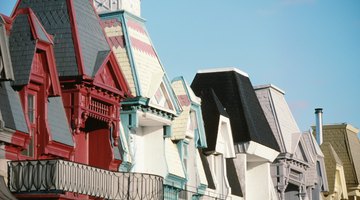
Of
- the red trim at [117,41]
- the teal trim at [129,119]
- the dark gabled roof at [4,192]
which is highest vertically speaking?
the red trim at [117,41]

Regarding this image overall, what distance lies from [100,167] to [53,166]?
5.24 m

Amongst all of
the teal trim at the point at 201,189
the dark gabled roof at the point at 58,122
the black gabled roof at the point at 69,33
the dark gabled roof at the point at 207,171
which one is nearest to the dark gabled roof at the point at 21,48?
the dark gabled roof at the point at 58,122

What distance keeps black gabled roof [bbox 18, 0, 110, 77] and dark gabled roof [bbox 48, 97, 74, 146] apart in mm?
1058

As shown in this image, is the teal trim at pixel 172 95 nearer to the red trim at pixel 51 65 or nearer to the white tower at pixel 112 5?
the white tower at pixel 112 5

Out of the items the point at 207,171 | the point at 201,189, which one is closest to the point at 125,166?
the point at 201,189

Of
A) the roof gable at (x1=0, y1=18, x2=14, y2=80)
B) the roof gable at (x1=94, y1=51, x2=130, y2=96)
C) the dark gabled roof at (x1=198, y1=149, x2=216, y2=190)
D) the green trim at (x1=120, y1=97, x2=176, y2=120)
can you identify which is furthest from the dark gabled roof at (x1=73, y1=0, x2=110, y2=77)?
the dark gabled roof at (x1=198, y1=149, x2=216, y2=190)

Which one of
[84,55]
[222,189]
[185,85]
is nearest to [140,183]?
[84,55]

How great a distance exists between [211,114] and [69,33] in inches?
575

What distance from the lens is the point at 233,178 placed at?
175 feet

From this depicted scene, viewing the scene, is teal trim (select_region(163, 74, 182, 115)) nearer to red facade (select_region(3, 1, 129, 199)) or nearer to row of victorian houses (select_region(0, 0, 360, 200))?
row of victorian houses (select_region(0, 0, 360, 200))

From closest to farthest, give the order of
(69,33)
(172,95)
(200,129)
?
(69,33) < (172,95) < (200,129)

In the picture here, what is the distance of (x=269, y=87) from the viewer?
61031 millimetres

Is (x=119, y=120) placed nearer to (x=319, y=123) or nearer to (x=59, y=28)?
(x=59, y=28)

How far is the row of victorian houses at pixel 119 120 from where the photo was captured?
1286 inches
